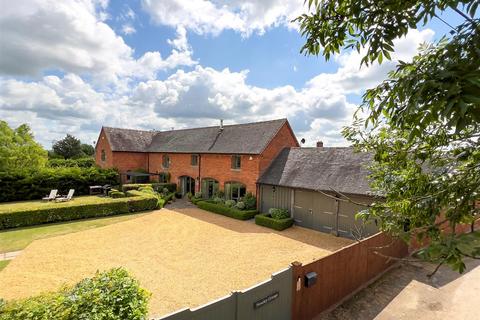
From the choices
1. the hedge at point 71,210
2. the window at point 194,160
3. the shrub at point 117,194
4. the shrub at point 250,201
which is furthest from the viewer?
the window at point 194,160

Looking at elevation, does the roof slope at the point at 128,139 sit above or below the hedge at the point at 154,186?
above

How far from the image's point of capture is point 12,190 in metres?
22.8

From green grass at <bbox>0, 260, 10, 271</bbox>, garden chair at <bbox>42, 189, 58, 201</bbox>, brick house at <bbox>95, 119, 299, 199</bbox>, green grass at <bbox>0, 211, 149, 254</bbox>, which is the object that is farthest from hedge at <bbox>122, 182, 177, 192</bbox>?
green grass at <bbox>0, 260, 10, 271</bbox>

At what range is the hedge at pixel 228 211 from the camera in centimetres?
1844

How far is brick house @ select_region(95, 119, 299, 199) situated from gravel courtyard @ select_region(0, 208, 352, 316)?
4976 mm

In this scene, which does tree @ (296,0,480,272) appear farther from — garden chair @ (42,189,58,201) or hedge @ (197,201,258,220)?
garden chair @ (42,189,58,201)

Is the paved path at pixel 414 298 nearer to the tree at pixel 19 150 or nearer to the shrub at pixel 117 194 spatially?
the shrub at pixel 117 194

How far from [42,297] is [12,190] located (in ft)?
78.7

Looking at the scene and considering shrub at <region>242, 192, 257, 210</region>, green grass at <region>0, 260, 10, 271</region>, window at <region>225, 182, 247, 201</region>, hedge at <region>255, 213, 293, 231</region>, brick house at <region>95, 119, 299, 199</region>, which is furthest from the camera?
window at <region>225, 182, 247, 201</region>

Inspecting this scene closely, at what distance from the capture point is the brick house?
67.4ft

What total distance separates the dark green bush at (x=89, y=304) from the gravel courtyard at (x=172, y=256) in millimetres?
3190

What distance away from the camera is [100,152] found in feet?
109

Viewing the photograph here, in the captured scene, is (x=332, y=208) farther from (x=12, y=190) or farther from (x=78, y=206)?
(x=12, y=190)

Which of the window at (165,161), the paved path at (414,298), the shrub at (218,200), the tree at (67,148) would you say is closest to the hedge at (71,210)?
the shrub at (218,200)
